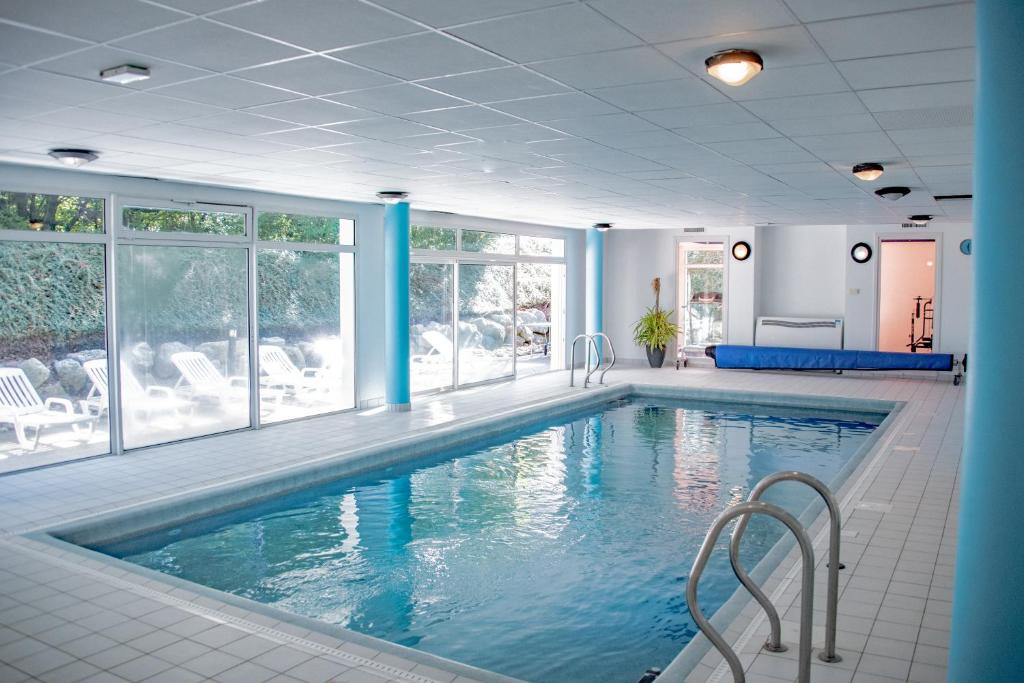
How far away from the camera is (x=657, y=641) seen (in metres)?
3.90

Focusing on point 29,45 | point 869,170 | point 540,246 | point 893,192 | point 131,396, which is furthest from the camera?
point 540,246

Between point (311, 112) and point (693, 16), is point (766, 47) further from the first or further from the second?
point (311, 112)

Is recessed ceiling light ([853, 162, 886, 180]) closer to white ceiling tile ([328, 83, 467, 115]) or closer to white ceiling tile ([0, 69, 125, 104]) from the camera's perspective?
white ceiling tile ([328, 83, 467, 115])

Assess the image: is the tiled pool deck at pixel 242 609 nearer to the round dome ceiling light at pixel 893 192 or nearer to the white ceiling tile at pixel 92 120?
the white ceiling tile at pixel 92 120

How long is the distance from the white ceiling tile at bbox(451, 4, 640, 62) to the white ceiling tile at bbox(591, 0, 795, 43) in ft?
0.24

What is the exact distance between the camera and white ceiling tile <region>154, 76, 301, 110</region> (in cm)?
376

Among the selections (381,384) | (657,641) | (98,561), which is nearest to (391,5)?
(657,641)

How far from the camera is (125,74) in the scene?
138 inches

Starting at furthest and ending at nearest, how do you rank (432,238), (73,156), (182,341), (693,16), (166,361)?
(432,238) < (182,341) < (166,361) < (73,156) < (693,16)

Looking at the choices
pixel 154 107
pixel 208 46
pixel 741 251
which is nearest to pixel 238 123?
pixel 154 107

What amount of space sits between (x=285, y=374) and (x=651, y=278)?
7837mm

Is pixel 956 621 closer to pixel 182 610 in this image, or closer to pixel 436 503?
pixel 182 610

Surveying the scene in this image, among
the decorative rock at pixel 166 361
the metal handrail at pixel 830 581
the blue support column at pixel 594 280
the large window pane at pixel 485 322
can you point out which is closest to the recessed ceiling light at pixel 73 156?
the decorative rock at pixel 166 361

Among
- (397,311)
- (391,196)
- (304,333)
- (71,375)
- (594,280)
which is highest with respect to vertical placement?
(391,196)
